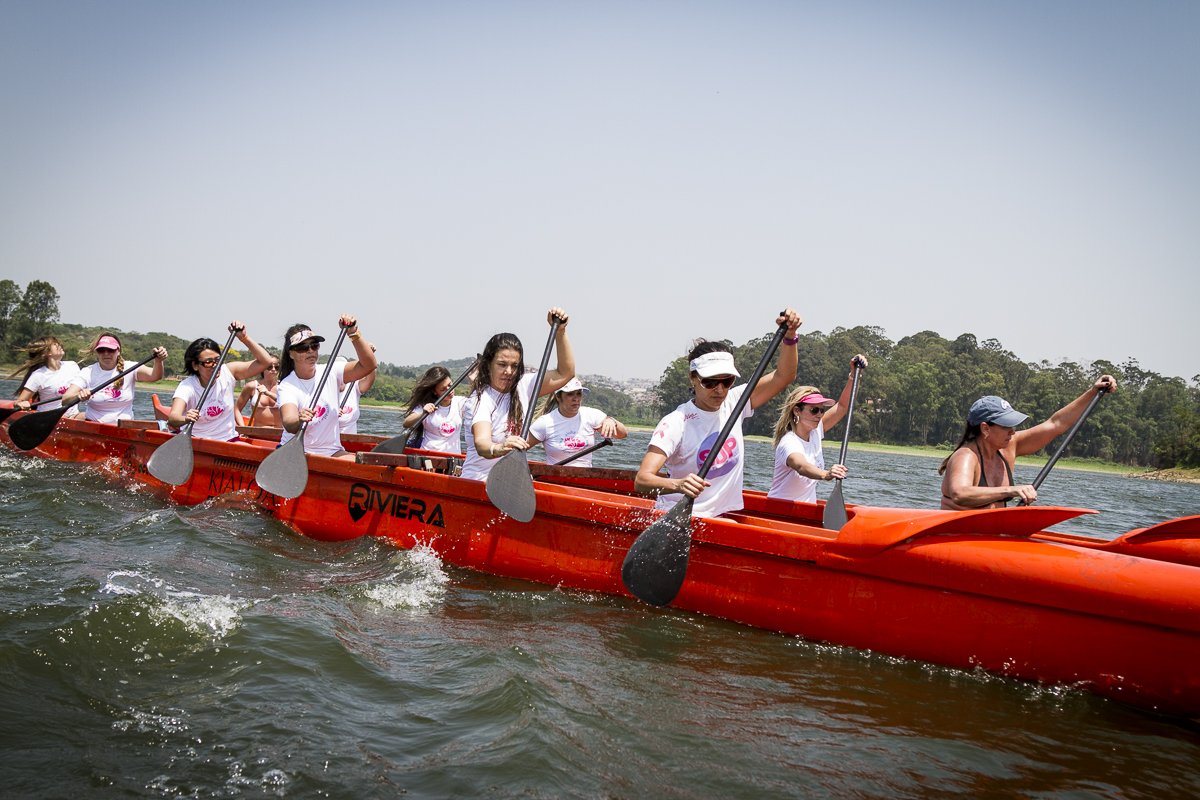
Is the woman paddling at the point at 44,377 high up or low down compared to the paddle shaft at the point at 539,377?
down

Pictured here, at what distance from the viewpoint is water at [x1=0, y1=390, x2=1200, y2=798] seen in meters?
2.93

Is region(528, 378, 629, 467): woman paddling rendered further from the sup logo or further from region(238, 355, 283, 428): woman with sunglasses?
region(238, 355, 283, 428): woman with sunglasses

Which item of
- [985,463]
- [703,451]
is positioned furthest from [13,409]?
[985,463]

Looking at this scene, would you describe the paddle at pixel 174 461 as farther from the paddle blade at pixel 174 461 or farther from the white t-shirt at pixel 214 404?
the white t-shirt at pixel 214 404

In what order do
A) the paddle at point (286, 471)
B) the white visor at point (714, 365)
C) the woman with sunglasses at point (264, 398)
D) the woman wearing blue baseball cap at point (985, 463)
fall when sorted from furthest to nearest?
the woman with sunglasses at point (264, 398) → the paddle at point (286, 471) → the white visor at point (714, 365) → the woman wearing blue baseball cap at point (985, 463)

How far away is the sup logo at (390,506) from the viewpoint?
6082 mm

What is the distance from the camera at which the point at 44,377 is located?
1080cm

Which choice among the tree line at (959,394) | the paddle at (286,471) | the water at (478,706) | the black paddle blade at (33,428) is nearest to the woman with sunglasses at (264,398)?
the black paddle blade at (33,428)

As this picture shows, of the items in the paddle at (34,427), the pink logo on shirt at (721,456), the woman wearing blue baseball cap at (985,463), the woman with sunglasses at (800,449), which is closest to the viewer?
the woman wearing blue baseball cap at (985,463)

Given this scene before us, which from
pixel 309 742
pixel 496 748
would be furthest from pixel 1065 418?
pixel 309 742

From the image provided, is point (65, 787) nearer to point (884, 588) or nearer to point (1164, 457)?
point (884, 588)

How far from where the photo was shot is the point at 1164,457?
161 ft

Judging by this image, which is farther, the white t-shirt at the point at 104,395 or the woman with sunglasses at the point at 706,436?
the white t-shirt at the point at 104,395

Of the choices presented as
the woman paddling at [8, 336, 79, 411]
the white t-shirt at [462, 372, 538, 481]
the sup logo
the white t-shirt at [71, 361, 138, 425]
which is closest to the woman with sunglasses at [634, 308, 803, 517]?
the white t-shirt at [462, 372, 538, 481]
